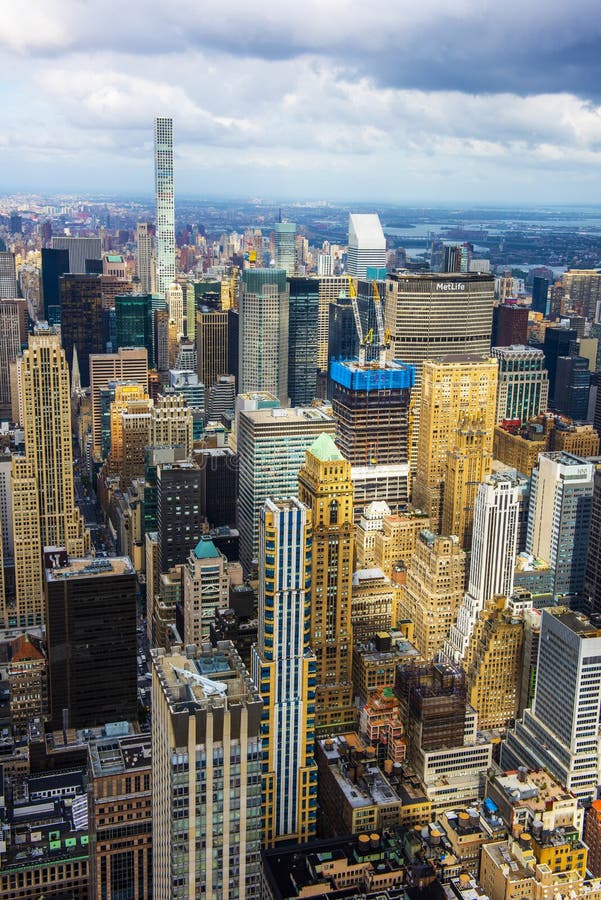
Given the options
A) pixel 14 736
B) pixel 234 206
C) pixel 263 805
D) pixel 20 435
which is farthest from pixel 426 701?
pixel 234 206

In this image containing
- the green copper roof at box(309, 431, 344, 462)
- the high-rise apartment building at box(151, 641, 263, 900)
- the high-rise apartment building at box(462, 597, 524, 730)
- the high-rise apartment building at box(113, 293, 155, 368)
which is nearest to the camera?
the high-rise apartment building at box(151, 641, 263, 900)

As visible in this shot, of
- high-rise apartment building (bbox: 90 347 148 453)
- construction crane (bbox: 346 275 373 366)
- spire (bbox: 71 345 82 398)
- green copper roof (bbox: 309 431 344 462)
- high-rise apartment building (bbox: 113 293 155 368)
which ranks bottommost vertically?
spire (bbox: 71 345 82 398)

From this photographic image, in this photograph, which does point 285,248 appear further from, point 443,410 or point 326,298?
point 443,410

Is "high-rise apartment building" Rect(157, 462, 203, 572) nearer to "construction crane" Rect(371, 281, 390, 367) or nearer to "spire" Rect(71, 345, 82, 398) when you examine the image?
"construction crane" Rect(371, 281, 390, 367)

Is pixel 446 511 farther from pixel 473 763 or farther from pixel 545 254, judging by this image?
pixel 545 254

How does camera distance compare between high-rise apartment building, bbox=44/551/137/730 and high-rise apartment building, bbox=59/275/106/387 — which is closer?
high-rise apartment building, bbox=44/551/137/730

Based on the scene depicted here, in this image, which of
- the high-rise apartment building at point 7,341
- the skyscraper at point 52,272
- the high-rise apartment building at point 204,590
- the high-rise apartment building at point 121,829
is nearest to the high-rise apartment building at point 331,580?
the high-rise apartment building at point 204,590

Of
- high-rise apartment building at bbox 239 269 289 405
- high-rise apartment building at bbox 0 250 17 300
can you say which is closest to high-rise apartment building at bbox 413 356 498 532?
high-rise apartment building at bbox 239 269 289 405
